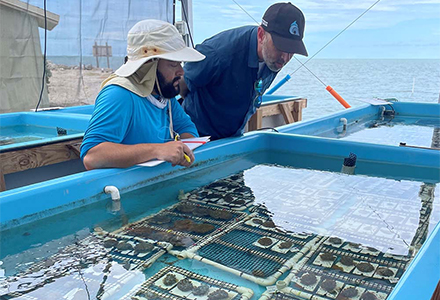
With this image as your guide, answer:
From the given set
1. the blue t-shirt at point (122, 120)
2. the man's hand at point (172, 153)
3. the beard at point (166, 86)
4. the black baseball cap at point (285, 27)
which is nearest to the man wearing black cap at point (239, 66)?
the black baseball cap at point (285, 27)

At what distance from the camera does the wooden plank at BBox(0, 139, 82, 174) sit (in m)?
2.42

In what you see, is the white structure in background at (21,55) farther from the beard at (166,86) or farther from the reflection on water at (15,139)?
the beard at (166,86)

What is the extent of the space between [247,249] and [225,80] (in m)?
1.14

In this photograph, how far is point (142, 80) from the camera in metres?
1.67

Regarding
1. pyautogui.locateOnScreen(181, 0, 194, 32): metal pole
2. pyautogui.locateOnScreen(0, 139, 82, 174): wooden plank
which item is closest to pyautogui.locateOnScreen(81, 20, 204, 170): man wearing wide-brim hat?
pyautogui.locateOnScreen(0, 139, 82, 174): wooden plank

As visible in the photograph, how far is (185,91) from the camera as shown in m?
2.28

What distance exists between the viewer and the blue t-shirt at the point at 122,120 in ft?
5.05

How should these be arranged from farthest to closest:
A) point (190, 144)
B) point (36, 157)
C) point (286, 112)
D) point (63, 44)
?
1. point (286, 112)
2. point (63, 44)
3. point (36, 157)
4. point (190, 144)

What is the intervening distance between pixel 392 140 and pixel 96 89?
11.3 feet

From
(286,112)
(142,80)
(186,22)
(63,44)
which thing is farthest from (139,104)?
(286,112)

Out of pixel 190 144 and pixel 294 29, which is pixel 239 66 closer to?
pixel 294 29

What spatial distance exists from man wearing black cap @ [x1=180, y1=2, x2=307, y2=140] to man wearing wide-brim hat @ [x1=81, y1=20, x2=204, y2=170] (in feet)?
1.23

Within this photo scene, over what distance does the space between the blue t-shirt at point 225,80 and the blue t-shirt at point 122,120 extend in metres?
0.42

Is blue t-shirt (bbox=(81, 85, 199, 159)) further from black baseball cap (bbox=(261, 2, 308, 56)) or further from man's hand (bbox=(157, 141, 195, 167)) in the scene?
black baseball cap (bbox=(261, 2, 308, 56))
